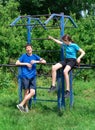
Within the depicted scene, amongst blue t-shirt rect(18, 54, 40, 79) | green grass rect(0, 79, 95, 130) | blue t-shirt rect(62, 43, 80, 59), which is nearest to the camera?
green grass rect(0, 79, 95, 130)

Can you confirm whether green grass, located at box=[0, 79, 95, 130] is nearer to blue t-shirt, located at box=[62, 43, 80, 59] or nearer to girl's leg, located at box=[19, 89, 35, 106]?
girl's leg, located at box=[19, 89, 35, 106]

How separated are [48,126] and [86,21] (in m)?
9.31

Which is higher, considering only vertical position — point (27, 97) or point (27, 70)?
point (27, 70)

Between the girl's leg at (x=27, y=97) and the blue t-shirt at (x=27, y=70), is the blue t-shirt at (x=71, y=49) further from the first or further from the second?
the girl's leg at (x=27, y=97)

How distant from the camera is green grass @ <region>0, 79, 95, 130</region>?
8312 millimetres

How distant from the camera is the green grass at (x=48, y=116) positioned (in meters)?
8.31

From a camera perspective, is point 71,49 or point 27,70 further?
point 27,70

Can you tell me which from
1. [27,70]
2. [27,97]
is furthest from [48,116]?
[27,70]

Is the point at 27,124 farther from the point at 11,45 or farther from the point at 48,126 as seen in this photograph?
the point at 11,45

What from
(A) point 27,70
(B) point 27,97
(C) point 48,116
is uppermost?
(A) point 27,70

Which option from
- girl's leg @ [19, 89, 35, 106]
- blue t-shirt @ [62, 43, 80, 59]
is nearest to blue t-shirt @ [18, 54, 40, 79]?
girl's leg @ [19, 89, 35, 106]

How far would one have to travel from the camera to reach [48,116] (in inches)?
372

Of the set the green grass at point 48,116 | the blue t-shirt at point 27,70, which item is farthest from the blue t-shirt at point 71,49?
the green grass at point 48,116

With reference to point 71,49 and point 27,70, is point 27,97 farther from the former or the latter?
point 71,49
